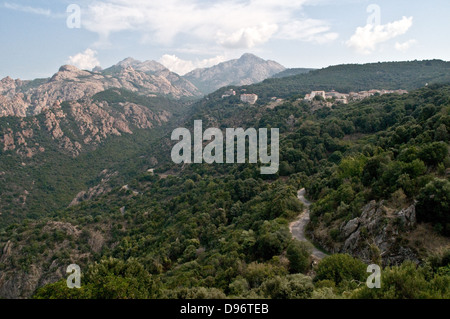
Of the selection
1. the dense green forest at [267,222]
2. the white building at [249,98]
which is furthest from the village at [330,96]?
the dense green forest at [267,222]

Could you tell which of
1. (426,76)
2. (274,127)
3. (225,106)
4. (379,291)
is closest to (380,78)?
(426,76)

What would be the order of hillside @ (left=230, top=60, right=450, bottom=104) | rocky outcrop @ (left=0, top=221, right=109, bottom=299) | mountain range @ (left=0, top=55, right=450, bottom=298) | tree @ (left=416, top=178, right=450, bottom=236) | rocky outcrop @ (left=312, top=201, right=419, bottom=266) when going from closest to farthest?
tree @ (left=416, top=178, right=450, bottom=236)
rocky outcrop @ (left=312, top=201, right=419, bottom=266)
mountain range @ (left=0, top=55, right=450, bottom=298)
rocky outcrop @ (left=0, top=221, right=109, bottom=299)
hillside @ (left=230, top=60, right=450, bottom=104)

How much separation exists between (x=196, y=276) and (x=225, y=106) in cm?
13420

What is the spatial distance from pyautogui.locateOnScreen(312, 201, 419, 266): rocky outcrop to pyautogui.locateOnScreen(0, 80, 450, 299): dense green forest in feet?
2.21

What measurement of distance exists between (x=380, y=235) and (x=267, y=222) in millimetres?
10683

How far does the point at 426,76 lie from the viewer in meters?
150

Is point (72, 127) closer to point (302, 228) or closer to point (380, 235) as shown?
point (302, 228)

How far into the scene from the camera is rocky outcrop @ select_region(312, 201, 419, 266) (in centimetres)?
1788

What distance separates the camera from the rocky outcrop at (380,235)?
17.9 meters

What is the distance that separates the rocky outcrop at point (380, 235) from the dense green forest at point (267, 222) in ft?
2.21

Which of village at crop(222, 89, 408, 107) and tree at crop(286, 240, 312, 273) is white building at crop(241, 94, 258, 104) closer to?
village at crop(222, 89, 408, 107)

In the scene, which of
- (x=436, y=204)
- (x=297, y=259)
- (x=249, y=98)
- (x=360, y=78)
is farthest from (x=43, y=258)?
(x=360, y=78)

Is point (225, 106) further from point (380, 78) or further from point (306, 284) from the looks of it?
point (306, 284)

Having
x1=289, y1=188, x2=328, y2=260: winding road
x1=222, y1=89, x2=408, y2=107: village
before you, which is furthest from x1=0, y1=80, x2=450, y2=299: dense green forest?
x1=222, y1=89, x2=408, y2=107: village
